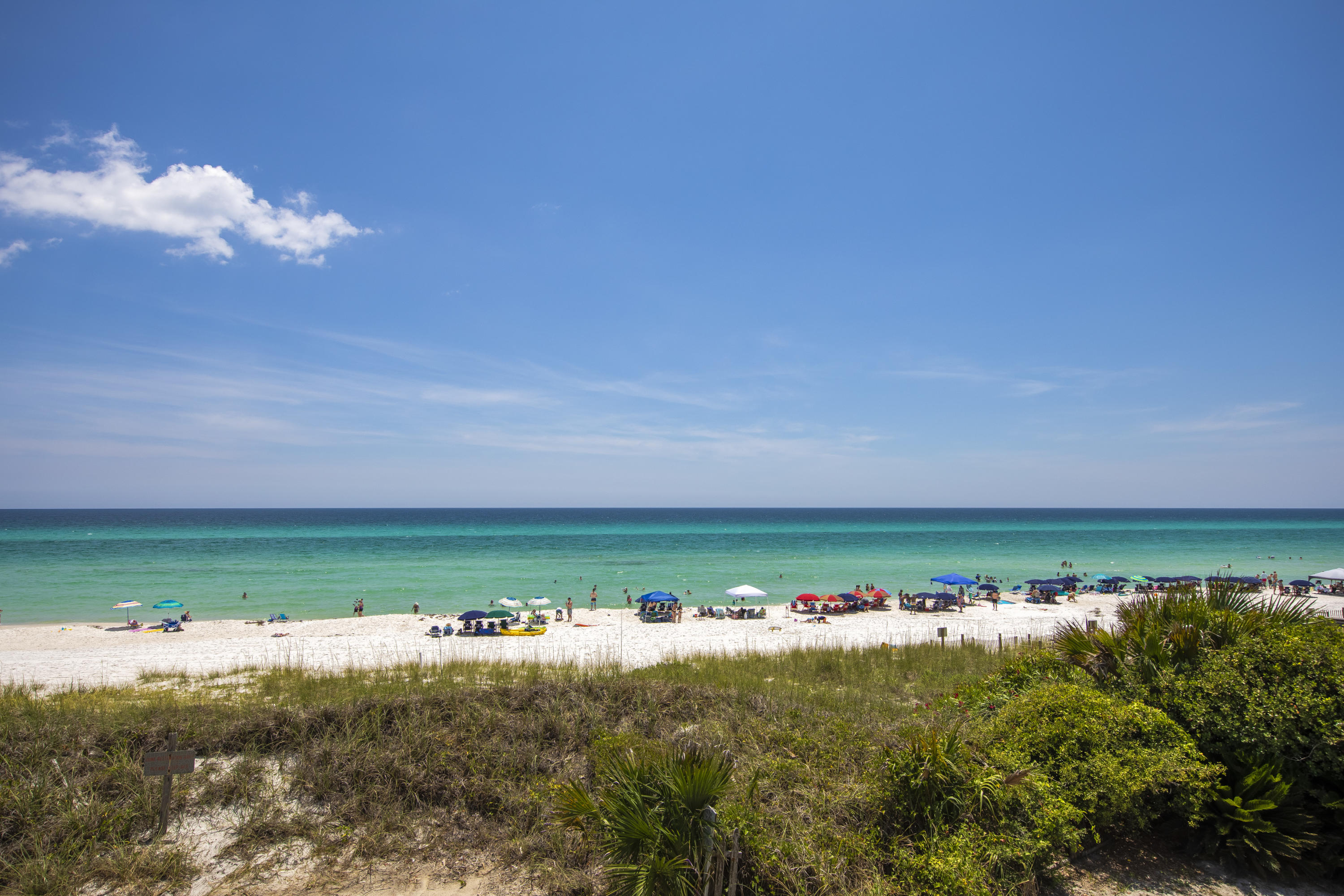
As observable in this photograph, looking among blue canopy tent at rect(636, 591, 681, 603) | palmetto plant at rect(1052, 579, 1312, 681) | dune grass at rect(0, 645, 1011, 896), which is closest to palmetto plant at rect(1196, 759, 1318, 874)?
palmetto plant at rect(1052, 579, 1312, 681)

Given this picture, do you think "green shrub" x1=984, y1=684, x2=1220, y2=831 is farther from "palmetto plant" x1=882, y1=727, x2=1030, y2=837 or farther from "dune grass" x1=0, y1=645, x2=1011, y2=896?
"dune grass" x1=0, y1=645, x2=1011, y2=896

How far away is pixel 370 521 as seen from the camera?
14612cm

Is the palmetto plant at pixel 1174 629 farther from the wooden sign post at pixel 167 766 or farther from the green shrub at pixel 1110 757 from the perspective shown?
the wooden sign post at pixel 167 766

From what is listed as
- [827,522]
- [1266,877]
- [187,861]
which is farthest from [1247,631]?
[827,522]

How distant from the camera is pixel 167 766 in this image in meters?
6.11

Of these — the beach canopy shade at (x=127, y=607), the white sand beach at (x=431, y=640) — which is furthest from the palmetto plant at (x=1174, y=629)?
the beach canopy shade at (x=127, y=607)

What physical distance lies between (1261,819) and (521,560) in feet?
176

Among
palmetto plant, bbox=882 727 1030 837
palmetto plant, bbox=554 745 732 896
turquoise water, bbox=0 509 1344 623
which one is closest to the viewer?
palmetto plant, bbox=554 745 732 896

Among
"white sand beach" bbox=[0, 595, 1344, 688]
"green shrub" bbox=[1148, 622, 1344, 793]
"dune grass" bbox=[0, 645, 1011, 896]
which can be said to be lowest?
"white sand beach" bbox=[0, 595, 1344, 688]

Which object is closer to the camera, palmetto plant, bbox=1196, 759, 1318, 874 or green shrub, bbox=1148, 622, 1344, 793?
green shrub, bbox=1148, 622, 1344, 793

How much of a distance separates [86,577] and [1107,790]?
56.0 metres

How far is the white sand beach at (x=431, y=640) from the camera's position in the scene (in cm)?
1522

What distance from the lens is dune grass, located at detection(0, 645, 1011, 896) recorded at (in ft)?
19.1

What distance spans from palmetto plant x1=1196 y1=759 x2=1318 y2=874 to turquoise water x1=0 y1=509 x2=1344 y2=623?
2995 centimetres
